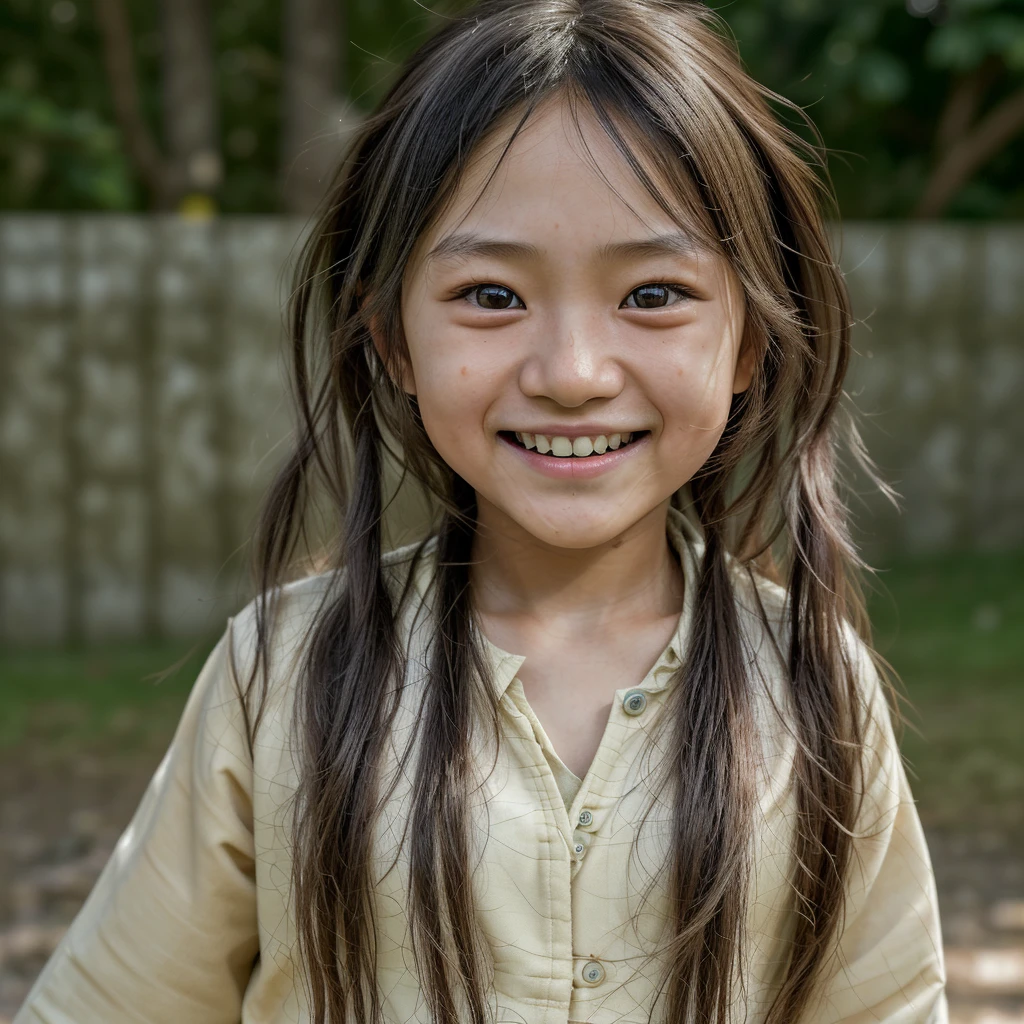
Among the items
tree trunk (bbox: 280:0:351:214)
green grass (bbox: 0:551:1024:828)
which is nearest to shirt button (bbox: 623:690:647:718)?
green grass (bbox: 0:551:1024:828)

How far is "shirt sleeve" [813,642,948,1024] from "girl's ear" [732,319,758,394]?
0.40m

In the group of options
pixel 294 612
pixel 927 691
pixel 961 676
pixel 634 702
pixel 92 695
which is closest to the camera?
pixel 634 702

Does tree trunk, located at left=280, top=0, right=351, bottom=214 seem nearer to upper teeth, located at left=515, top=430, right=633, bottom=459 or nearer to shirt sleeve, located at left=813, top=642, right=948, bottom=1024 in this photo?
upper teeth, located at left=515, top=430, right=633, bottom=459

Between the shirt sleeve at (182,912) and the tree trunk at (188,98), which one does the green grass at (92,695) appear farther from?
the shirt sleeve at (182,912)

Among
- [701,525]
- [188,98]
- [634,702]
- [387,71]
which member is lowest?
[634,702]

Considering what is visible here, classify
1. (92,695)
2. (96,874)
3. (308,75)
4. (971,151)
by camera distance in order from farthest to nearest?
(971,151) → (308,75) → (92,695) → (96,874)

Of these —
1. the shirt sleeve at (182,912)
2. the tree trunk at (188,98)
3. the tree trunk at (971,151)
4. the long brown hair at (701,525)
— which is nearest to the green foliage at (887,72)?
the tree trunk at (971,151)

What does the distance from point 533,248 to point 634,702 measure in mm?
492

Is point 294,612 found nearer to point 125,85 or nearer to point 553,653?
point 553,653

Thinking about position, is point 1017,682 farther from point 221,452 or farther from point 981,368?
point 221,452

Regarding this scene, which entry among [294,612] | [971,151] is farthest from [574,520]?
[971,151]

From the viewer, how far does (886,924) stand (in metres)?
1.54

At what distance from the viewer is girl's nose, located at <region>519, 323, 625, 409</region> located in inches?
53.1

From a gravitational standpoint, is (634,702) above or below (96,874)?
above
